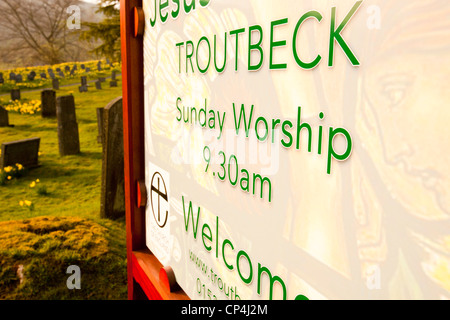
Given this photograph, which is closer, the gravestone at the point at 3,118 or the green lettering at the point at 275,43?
the green lettering at the point at 275,43

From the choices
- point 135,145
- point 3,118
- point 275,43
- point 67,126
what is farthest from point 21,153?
point 275,43

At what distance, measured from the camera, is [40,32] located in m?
18.6

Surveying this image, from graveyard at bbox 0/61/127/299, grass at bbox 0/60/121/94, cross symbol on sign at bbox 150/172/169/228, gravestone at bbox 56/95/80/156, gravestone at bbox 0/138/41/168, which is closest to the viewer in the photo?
cross symbol on sign at bbox 150/172/169/228

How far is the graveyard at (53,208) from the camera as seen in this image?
2756mm

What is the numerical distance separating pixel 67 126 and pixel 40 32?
50.5ft

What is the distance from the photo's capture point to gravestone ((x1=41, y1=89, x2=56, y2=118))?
27.4ft

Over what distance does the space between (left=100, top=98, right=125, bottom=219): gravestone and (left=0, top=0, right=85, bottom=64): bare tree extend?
1615 cm

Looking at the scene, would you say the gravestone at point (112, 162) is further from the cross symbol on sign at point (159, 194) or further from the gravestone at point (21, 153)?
the cross symbol on sign at point (159, 194)

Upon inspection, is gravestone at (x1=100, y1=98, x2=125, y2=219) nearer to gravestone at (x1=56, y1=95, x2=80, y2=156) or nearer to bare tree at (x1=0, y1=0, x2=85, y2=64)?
gravestone at (x1=56, y1=95, x2=80, y2=156)

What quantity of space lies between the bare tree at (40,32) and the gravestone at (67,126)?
532 inches

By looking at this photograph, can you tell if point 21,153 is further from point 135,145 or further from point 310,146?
Result: point 310,146

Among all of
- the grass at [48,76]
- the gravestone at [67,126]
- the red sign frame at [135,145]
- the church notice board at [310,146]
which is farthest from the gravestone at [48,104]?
the church notice board at [310,146]

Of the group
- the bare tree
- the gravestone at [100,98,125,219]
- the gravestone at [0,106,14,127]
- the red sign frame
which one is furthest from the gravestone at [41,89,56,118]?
the bare tree
